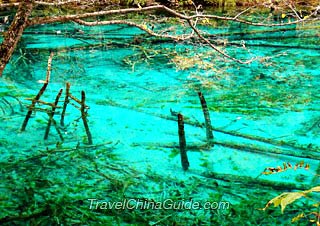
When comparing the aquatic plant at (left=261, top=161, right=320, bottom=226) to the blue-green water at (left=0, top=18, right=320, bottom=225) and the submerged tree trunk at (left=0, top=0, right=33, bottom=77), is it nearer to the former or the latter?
the blue-green water at (left=0, top=18, right=320, bottom=225)

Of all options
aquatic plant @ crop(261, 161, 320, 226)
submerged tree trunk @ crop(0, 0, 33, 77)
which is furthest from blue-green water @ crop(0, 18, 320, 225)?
submerged tree trunk @ crop(0, 0, 33, 77)

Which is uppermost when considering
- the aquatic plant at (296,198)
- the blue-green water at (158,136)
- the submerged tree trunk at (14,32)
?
the submerged tree trunk at (14,32)

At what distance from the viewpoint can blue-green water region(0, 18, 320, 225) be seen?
2422mm

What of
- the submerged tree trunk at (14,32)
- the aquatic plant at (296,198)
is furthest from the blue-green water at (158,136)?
the submerged tree trunk at (14,32)

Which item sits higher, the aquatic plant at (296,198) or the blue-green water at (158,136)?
the aquatic plant at (296,198)

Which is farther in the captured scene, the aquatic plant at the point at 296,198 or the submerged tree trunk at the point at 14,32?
the submerged tree trunk at the point at 14,32

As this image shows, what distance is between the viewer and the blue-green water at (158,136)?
2.42 metres

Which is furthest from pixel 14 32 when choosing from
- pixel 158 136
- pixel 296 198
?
pixel 158 136

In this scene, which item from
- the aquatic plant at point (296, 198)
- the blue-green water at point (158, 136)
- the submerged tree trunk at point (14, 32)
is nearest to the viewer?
the aquatic plant at point (296, 198)

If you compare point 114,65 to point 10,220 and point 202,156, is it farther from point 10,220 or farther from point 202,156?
point 10,220

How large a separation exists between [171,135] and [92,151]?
24.6 inches

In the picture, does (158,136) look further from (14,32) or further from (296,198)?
(296,198)

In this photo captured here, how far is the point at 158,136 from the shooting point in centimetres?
325

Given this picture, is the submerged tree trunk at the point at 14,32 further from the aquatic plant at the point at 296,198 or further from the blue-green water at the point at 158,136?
the aquatic plant at the point at 296,198
